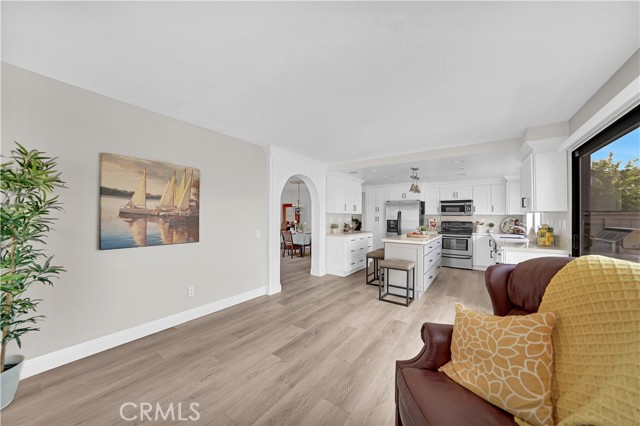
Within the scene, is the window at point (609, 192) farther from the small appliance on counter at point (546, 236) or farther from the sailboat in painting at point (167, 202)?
the sailboat in painting at point (167, 202)

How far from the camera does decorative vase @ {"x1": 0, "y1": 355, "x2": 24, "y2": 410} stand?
1.58 metres

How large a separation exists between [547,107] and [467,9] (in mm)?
1997

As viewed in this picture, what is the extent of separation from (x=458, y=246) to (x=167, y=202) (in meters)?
6.24

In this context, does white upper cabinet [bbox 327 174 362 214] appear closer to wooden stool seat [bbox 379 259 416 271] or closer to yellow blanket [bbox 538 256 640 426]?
wooden stool seat [bbox 379 259 416 271]

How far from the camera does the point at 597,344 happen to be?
35.6 inches

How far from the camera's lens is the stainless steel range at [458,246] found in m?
5.86

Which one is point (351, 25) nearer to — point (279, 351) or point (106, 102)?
point (106, 102)

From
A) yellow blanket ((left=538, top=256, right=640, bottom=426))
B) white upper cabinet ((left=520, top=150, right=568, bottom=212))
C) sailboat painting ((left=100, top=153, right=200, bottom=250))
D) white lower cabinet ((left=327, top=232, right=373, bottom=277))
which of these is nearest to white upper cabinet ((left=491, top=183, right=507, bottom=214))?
white upper cabinet ((left=520, top=150, right=568, bottom=212))

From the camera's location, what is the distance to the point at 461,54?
67.1 inches

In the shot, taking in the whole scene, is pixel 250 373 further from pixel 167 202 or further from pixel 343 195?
pixel 343 195

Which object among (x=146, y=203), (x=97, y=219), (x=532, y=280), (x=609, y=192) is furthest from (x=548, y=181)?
(x=97, y=219)

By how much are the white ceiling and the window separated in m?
0.48

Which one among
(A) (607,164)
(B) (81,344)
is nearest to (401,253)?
(A) (607,164)

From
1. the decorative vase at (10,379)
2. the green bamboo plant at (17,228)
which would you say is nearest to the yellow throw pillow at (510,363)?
the green bamboo plant at (17,228)
